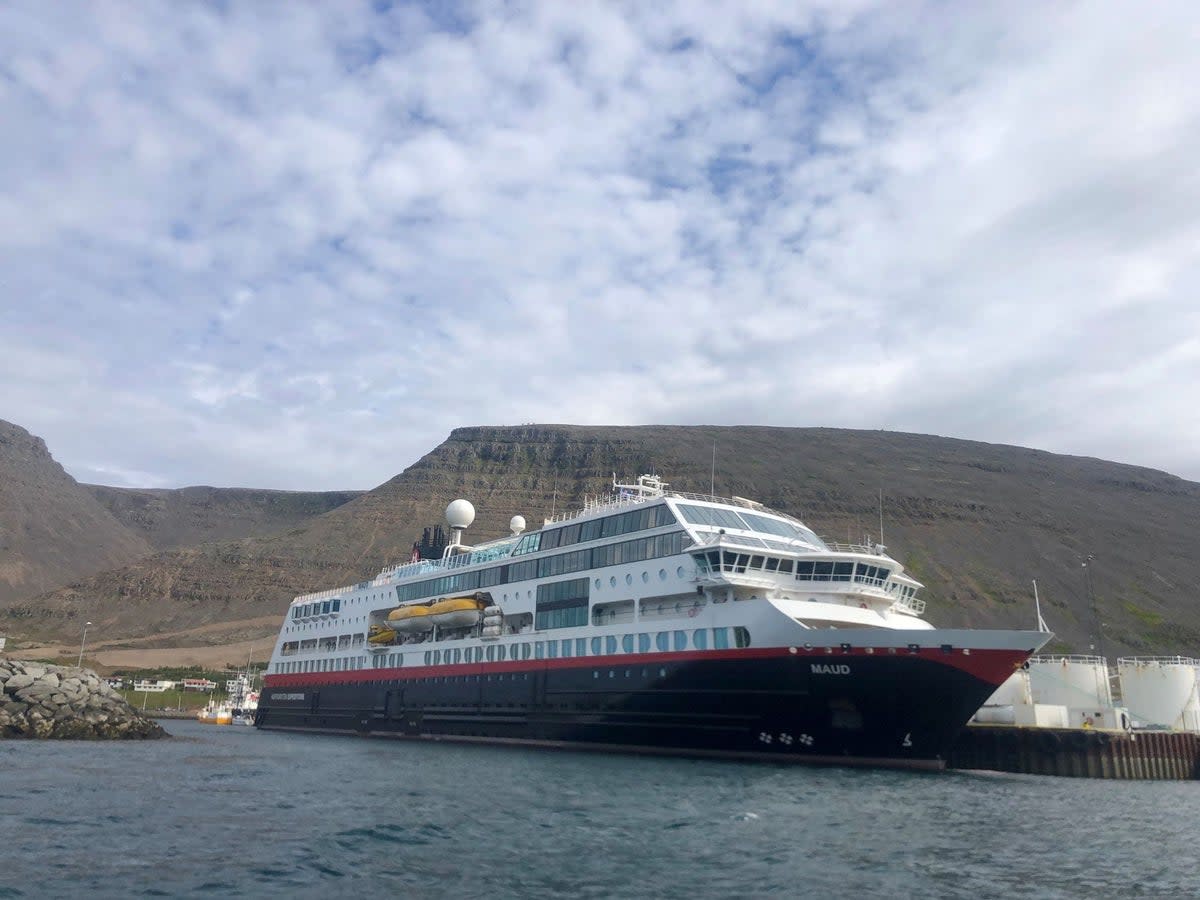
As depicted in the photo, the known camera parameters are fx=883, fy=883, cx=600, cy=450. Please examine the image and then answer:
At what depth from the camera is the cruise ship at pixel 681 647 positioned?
27.5 m

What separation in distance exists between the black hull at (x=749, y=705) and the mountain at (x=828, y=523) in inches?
2618

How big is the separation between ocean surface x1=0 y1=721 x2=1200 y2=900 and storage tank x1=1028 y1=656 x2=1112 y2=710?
14.4 meters

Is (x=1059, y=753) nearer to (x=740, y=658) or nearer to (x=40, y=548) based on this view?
(x=740, y=658)

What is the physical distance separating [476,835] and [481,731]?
2311cm

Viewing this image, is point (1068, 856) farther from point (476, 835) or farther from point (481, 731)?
point (481, 731)

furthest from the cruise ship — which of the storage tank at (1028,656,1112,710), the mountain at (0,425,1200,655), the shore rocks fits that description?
the mountain at (0,425,1200,655)

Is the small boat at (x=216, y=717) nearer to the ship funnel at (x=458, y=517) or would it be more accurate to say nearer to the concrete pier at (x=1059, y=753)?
the ship funnel at (x=458, y=517)

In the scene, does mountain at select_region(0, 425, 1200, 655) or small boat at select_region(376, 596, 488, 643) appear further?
mountain at select_region(0, 425, 1200, 655)

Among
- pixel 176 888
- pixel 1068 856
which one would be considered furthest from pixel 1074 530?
pixel 176 888

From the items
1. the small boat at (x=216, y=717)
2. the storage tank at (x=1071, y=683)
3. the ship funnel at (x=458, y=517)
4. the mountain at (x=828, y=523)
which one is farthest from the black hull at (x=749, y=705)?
the mountain at (x=828, y=523)

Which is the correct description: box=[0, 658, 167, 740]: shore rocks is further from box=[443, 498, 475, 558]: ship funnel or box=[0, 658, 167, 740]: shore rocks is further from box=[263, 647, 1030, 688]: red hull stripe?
box=[443, 498, 475, 558]: ship funnel

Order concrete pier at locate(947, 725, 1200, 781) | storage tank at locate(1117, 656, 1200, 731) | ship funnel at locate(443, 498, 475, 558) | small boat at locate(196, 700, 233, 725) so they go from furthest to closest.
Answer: small boat at locate(196, 700, 233, 725)
ship funnel at locate(443, 498, 475, 558)
storage tank at locate(1117, 656, 1200, 731)
concrete pier at locate(947, 725, 1200, 781)

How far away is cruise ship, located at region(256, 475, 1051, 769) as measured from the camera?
90.4ft

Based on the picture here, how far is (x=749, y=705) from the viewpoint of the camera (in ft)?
95.6
